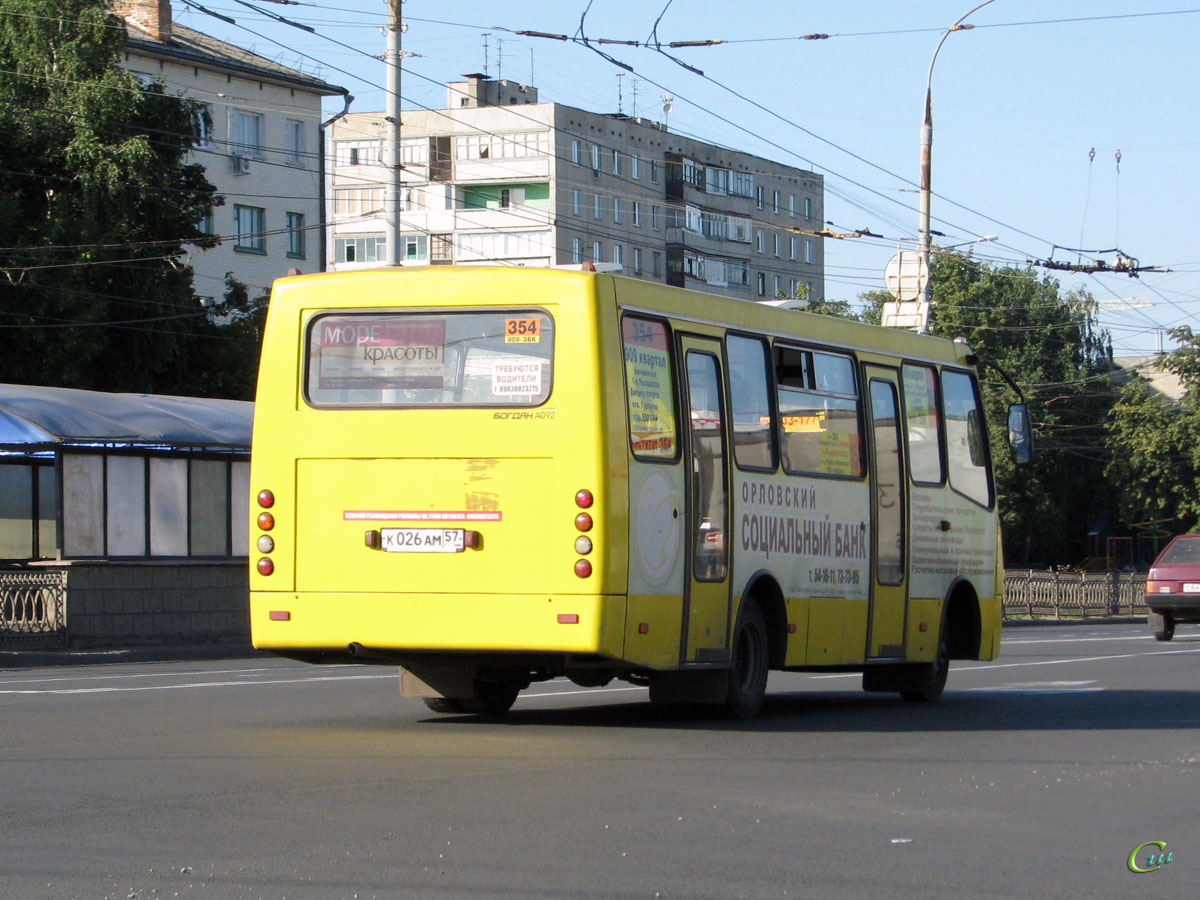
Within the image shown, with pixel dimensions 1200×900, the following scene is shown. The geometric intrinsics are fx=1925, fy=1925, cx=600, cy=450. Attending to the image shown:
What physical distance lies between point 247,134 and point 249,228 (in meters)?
3.40

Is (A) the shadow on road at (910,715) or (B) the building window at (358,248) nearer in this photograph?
(A) the shadow on road at (910,715)

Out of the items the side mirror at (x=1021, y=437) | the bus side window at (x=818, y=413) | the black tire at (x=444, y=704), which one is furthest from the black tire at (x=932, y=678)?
the black tire at (x=444, y=704)

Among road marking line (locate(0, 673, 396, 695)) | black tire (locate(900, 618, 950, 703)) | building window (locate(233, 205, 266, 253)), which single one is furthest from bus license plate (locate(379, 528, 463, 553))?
building window (locate(233, 205, 266, 253))

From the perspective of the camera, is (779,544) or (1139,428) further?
(1139,428)

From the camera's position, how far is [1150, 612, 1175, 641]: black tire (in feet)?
103

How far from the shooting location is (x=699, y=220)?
317ft

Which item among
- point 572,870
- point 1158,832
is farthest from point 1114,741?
point 572,870

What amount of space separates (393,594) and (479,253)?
2938 inches

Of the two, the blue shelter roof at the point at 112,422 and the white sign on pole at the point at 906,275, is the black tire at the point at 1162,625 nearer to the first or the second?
the white sign on pole at the point at 906,275

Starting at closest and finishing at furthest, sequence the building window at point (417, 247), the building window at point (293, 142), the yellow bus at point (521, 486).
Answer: the yellow bus at point (521, 486), the building window at point (293, 142), the building window at point (417, 247)

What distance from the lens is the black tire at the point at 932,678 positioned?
15.6m

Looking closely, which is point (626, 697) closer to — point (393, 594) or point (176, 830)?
point (393, 594)

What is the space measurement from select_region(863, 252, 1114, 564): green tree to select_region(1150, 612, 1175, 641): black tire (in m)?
47.6

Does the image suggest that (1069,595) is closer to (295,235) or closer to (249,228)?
(295,235)
